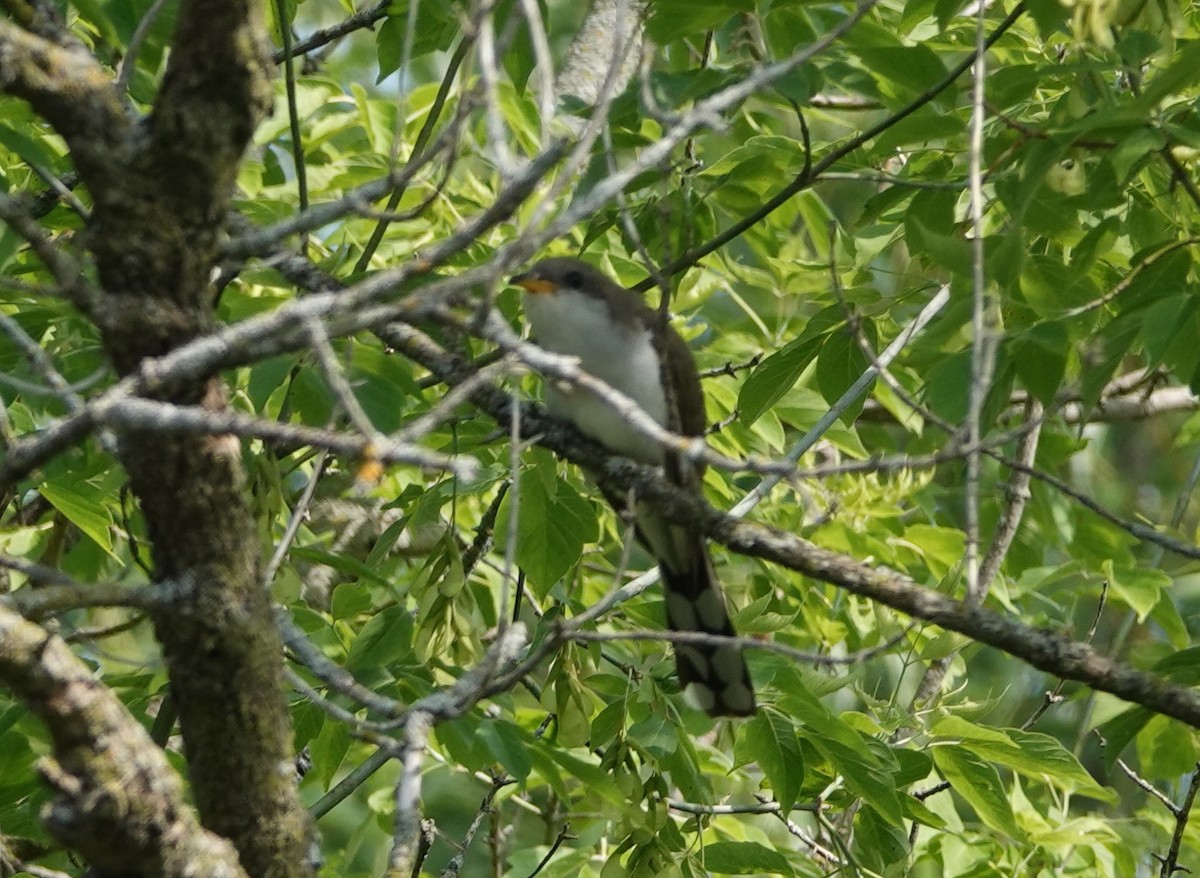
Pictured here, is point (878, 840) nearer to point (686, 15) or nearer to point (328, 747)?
point (328, 747)

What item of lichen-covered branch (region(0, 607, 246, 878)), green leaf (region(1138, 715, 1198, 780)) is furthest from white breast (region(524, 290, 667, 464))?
lichen-covered branch (region(0, 607, 246, 878))

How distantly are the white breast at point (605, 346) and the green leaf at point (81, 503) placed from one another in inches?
49.8

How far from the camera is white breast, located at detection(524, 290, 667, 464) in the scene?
416cm

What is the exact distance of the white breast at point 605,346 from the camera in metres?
4.16

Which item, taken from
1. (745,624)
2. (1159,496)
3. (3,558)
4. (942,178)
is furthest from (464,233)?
(1159,496)

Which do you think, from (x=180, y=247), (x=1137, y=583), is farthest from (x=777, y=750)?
(x=180, y=247)

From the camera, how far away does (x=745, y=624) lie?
3.50m

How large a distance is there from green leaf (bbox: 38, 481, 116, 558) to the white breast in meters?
1.26

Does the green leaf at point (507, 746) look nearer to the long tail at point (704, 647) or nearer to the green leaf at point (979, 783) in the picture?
the long tail at point (704, 647)

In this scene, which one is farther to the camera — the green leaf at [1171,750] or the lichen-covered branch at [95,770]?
the green leaf at [1171,750]

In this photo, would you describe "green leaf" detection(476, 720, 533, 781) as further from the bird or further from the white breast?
the white breast

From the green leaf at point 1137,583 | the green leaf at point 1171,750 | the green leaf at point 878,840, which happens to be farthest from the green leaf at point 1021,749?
the green leaf at point 1137,583

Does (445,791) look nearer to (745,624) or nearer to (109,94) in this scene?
(745,624)

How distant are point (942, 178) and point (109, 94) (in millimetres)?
2372
